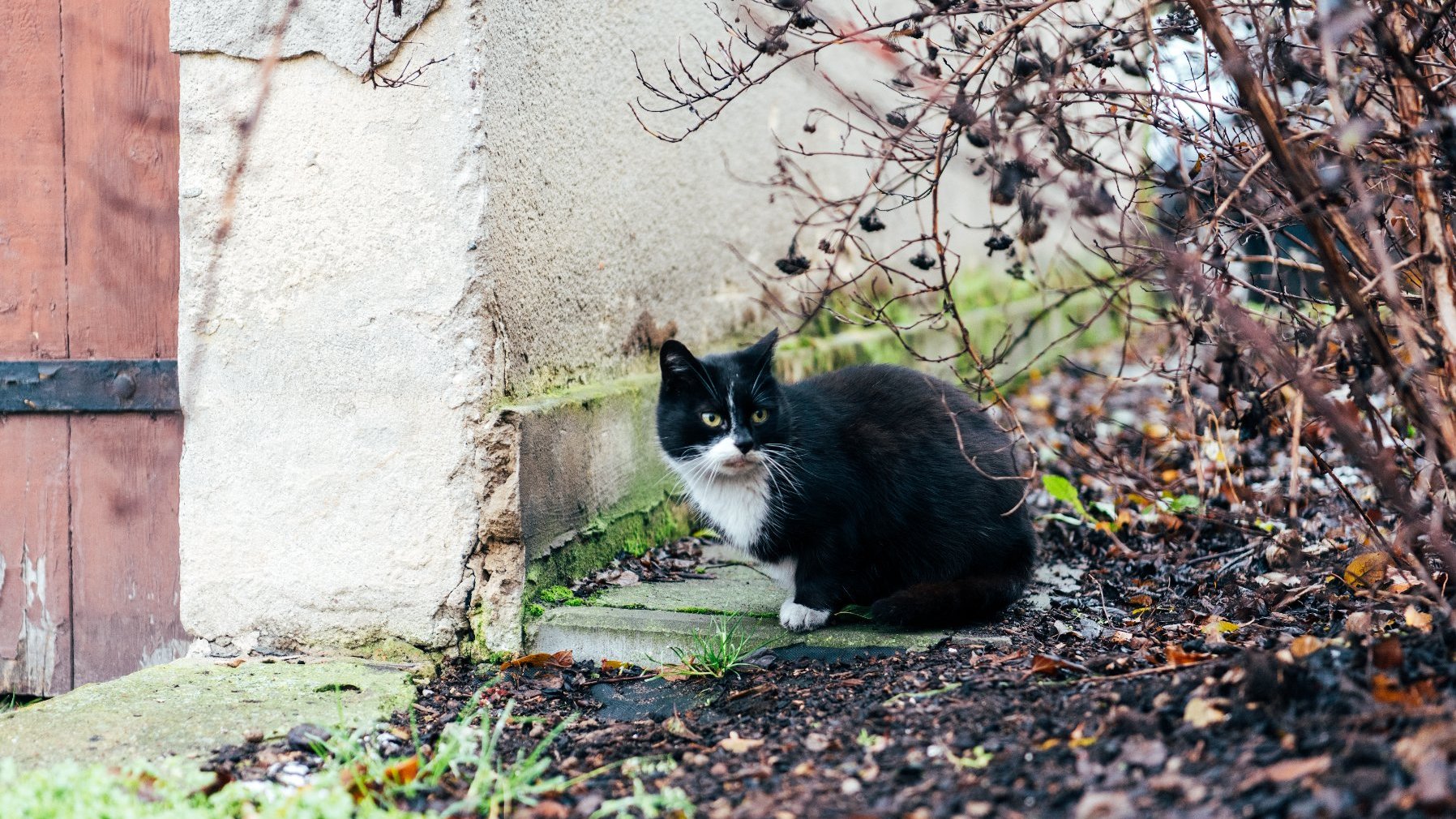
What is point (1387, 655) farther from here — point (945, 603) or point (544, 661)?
point (544, 661)

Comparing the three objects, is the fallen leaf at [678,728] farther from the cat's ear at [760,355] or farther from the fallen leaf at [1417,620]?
the fallen leaf at [1417,620]

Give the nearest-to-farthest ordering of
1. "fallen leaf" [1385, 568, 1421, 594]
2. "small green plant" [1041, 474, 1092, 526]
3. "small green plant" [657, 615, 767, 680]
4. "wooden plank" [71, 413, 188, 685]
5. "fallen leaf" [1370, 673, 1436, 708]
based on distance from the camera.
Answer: "fallen leaf" [1370, 673, 1436, 708]
"fallen leaf" [1385, 568, 1421, 594]
"small green plant" [657, 615, 767, 680]
"wooden plank" [71, 413, 188, 685]
"small green plant" [1041, 474, 1092, 526]

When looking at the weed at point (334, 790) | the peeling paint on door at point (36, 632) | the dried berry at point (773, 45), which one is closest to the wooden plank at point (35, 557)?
the peeling paint on door at point (36, 632)

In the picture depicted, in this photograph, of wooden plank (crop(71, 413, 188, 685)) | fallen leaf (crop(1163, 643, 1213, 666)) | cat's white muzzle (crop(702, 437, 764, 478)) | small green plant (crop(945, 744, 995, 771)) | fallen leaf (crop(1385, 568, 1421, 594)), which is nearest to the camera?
small green plant (crop(945, 744, 995, 771))

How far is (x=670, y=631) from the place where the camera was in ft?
9.59

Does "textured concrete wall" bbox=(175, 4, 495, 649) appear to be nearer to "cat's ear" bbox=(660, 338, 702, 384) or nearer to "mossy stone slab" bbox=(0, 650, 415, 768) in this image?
"mossy stone slab" bbox=(0, 650, 415, 768)

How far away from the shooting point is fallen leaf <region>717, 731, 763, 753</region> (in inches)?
87.3

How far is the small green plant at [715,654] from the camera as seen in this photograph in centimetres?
→ 274

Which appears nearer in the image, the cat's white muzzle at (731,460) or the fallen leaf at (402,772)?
the fallen leaf at (402,772)

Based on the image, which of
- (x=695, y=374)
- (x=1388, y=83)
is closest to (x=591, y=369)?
(x=695, y=374)

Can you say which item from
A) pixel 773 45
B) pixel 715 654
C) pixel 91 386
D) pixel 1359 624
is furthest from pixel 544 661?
pixel 1359 624

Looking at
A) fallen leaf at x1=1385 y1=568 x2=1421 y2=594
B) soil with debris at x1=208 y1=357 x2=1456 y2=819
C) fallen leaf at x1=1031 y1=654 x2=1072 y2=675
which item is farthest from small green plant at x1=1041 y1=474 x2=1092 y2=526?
fallen leaf at x1=1031 y1=654 x2=1072 y2=675

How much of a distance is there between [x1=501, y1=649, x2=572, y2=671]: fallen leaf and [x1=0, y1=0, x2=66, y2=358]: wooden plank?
5.33ft

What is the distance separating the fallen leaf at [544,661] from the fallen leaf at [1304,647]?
1.72m
